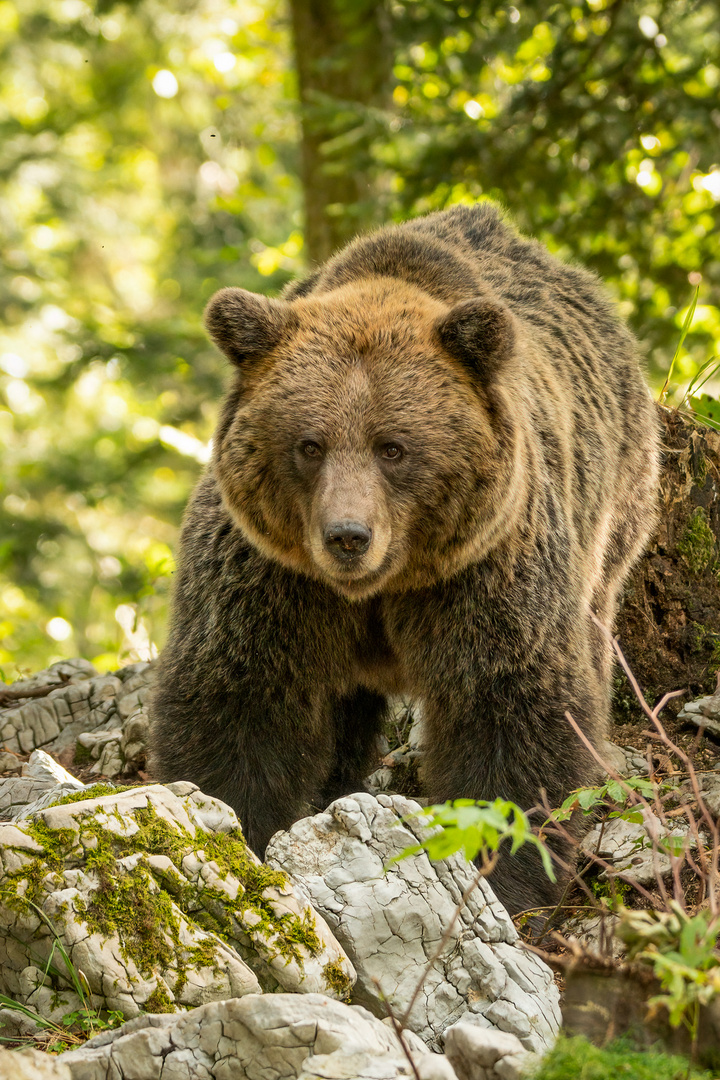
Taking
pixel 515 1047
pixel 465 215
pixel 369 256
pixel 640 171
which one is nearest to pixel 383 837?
pixel 515 1047

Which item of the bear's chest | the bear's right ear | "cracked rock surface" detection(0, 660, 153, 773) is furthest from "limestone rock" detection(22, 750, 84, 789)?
the bear's right ear

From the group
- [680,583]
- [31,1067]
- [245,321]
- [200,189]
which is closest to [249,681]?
[245,321]

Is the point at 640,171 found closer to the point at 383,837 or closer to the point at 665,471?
the point at 665,471

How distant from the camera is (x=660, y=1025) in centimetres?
258

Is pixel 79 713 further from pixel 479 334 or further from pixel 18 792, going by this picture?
pixel 479 334

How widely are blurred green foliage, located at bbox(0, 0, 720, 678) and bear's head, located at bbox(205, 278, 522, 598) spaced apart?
160 inches

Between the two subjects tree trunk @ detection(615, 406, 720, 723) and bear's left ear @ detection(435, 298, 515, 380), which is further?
tree trunk @ detection(615, 406, 720, 723)

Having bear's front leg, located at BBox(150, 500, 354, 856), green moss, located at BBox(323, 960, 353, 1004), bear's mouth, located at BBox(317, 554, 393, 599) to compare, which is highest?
bear's mouth, located at BBox(317, 554, 393, 599)

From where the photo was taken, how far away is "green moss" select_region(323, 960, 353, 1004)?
333 cm

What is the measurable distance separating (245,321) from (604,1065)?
10.6 ft

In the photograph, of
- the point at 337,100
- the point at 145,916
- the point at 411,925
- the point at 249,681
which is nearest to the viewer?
the point at 145,916

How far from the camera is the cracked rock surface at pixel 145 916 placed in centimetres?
315

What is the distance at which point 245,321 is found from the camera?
457cm

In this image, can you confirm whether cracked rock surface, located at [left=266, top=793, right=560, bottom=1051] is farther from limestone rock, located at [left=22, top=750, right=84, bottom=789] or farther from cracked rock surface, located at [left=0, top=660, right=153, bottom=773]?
cracked rock surface, located at [left=0, top=660, right=153, bottom=773]
